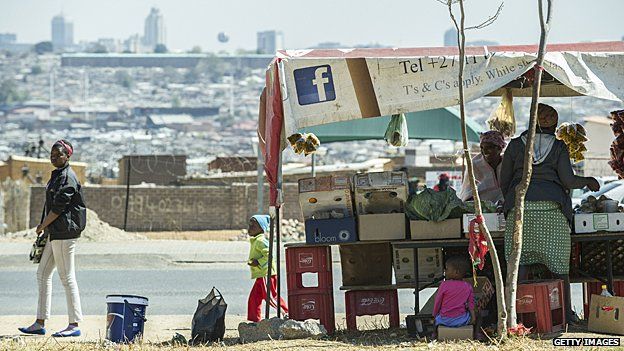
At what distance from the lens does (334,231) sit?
33.6 feet

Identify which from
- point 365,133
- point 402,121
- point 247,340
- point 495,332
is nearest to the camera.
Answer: point 495,332

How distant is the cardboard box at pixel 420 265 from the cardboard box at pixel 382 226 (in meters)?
0.39

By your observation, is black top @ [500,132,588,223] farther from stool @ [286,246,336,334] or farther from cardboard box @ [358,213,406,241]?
stool @ [286,246,336,334]

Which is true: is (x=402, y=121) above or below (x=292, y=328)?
above

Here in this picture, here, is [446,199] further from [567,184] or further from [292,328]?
[292,328]

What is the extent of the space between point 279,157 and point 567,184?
2472mm

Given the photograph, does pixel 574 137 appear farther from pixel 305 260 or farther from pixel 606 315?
pixel 305 260

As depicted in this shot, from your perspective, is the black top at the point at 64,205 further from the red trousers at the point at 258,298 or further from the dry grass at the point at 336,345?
the red trousers at the point at 258,298

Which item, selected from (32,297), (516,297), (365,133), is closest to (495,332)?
(516,297)

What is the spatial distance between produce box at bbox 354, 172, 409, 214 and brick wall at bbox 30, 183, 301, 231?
Result: 73.5 ft

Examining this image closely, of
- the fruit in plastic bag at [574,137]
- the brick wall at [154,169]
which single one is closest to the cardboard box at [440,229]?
the fruit in plastic bag at [574,137]

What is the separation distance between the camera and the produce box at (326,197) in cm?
1034

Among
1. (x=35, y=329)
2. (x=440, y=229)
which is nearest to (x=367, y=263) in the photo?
(x=440, y=229)

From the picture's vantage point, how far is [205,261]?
2077 centimetres
